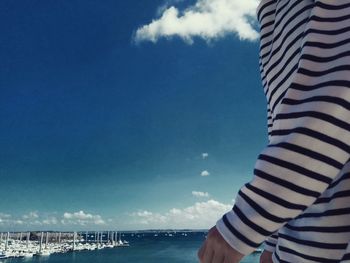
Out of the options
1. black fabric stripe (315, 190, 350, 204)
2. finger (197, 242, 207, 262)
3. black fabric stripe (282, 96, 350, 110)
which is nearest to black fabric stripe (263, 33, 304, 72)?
black fabric stripe (282, 96, 350, 110)

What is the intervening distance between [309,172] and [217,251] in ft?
0.72

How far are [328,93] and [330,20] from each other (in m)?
0.18

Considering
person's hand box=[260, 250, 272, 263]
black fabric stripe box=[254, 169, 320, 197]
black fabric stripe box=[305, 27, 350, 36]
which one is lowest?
person's hand box=[260, 250, 272, 263]

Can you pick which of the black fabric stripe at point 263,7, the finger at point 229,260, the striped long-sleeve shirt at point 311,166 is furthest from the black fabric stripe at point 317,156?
the black fabric stripe at point 263,7

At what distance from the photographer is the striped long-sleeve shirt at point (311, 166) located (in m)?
0.59

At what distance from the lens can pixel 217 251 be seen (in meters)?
0.68

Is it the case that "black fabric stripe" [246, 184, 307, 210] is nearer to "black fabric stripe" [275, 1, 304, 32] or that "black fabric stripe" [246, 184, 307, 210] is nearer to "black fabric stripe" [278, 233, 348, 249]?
"black fabric stripe" [278, 233, 348, 249]

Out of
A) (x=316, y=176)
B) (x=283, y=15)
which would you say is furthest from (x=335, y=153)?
(x=283, y=15)

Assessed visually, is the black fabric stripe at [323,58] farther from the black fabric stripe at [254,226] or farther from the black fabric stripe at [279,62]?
the black fabric stripe at [254,226]

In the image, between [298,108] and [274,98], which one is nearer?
[298,108]

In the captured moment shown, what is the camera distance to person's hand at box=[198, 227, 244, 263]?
2.19 feet

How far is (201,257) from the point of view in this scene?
28.5 inches

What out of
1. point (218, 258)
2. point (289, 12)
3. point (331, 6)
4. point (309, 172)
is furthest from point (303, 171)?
point (289, 12)

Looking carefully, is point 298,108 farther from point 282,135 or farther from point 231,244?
point 231,244
